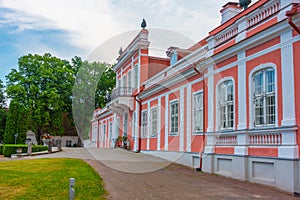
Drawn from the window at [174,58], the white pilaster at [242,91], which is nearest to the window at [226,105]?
the white pilaster at [242,91]

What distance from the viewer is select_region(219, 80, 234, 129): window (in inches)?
441

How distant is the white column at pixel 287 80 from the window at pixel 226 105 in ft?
8.61

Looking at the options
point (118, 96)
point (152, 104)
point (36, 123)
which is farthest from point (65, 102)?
point (152, 104)

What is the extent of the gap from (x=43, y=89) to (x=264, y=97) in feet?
102

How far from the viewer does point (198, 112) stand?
44.4 feet

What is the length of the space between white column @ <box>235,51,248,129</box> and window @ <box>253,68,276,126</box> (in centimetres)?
44

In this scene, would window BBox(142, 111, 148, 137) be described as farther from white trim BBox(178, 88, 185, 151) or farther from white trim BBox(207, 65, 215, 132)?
white trim BBox(207, 65, 215, 132)

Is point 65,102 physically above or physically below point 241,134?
above

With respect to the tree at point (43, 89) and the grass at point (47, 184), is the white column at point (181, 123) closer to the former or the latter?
the grass at point (47, 184)

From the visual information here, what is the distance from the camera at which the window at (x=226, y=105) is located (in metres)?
11.2

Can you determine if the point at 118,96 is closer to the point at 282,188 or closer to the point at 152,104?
the point at 152,104

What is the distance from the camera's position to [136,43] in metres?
22.0

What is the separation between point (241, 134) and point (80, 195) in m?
5.24

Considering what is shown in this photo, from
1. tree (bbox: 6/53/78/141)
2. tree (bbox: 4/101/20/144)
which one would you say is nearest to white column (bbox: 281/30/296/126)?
tree (bbox: 4/101/20/144)
